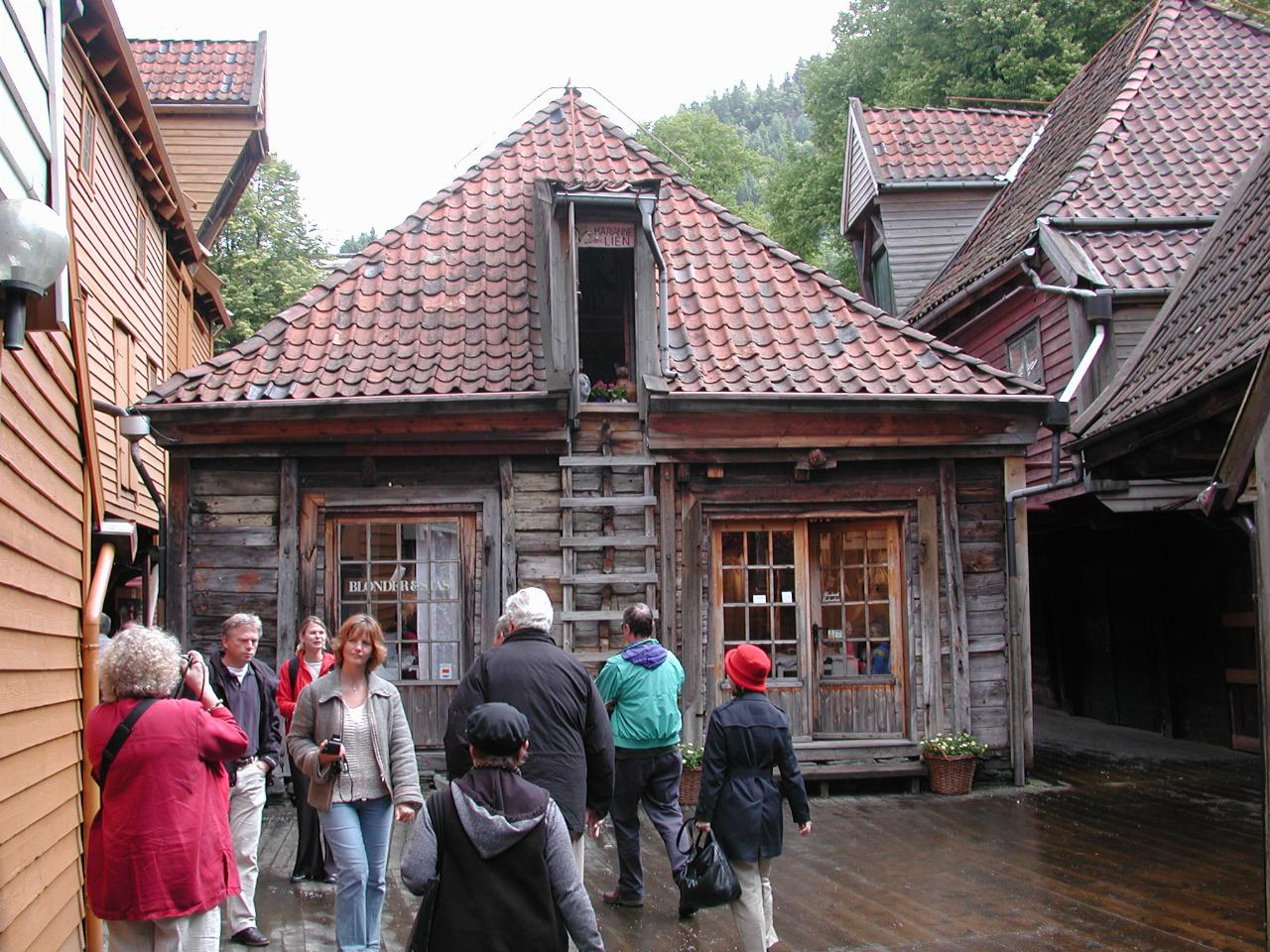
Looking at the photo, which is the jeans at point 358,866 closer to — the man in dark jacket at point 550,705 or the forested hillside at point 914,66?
the man in dark jacket at point 550,705

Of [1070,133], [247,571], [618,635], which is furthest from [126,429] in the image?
[1070,133]

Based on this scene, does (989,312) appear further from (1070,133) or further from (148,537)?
(148,537)

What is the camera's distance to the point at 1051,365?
47.5 ft

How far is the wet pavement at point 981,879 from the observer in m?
6.30

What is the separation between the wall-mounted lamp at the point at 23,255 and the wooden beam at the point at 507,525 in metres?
6.07

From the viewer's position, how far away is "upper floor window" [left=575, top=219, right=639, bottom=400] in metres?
10.4

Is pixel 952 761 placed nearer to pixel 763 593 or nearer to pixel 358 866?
pixel 763 593

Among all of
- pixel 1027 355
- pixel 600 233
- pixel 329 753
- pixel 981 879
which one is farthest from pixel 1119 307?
pixel 329 753

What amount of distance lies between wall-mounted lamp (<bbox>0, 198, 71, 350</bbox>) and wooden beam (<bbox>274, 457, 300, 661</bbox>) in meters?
5.94

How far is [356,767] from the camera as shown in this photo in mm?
5352

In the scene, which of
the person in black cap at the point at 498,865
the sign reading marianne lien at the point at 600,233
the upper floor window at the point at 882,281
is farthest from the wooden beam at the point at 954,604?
the upper floor window at the point at 882,281

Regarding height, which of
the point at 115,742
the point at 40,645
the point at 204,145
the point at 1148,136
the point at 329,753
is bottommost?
the point at 329,753

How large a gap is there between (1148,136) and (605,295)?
770cm

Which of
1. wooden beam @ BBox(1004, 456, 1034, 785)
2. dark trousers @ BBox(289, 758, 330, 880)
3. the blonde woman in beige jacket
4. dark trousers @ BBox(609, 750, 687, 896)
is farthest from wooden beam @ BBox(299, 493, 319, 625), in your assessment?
wooden beam @ BBox(1004, 456, 1034, 785)
